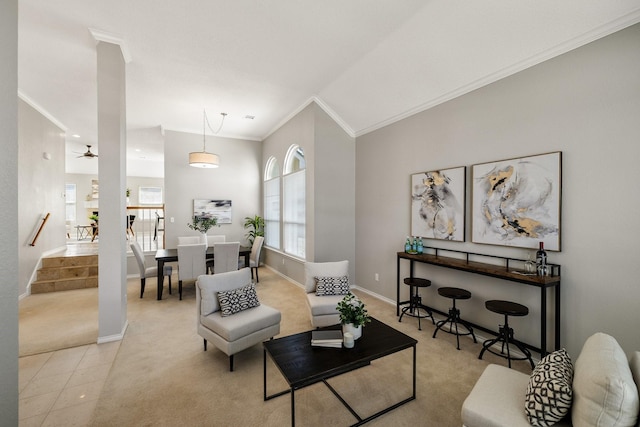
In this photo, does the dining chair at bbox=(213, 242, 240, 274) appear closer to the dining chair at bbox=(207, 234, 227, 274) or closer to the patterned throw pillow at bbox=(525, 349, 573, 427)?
the dining chair at bbox=(207, 234, 227, 274)

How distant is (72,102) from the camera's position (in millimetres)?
5059

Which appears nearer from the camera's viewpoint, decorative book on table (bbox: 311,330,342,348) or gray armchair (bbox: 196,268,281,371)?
decorative book on table (bbox: 311,330,342,348)

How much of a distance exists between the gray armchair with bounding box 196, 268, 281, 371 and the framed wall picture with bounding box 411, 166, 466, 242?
2376 millimetres

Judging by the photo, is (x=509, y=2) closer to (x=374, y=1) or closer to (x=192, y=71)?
(x=374, y=1)

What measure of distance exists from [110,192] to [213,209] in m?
3.84

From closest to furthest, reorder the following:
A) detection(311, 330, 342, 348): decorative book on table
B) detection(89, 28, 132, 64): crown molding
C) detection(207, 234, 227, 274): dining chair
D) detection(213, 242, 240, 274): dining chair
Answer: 1. detection(311, 330, 342, 348): decorative book on table
2. detection(89, 28, 132, 64): crown molding
3. detection(213, 242, 240, 274): dining chair
4. detection(207, 234, 227, 274): dining chair

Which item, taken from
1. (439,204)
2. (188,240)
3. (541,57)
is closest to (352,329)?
(439,204)

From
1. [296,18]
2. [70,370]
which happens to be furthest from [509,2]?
[70,370]

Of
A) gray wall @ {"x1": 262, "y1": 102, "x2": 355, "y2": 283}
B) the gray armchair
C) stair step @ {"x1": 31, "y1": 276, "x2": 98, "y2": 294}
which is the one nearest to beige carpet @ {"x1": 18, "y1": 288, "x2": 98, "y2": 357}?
stair step @ {"x1": 31, "y1": 276, "x2": 98, "y2": 294}

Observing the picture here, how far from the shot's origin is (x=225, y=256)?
4.95 meters

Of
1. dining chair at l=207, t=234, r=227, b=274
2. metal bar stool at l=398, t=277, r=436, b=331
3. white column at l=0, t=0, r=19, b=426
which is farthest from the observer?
dining chair at l=207, t=234, r=227, b=274

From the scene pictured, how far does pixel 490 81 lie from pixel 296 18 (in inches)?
90.2

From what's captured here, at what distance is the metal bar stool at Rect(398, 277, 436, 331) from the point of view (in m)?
3.61

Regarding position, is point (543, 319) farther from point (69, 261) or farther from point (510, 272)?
point (69, 261)
